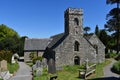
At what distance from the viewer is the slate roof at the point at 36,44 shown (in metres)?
59.7

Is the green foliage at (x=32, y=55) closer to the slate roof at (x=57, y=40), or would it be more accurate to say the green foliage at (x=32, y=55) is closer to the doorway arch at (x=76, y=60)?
the slate roof at (x=57, y=40)

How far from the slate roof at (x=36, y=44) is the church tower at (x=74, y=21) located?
18.7 m

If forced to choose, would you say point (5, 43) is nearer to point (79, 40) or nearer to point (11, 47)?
point (11, 47)

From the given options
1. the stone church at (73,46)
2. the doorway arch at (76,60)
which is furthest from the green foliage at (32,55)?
the doorway arch at (76,60)

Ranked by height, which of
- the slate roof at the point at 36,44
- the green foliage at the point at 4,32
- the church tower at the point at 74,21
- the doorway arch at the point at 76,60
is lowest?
the doorway arch at the point at 76,60

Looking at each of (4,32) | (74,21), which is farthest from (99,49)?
(4,32)

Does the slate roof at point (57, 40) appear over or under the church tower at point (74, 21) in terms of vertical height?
under

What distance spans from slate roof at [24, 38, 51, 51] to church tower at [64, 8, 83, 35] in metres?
18.7

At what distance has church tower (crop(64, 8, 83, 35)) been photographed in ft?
138

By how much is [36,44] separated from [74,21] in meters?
21.0

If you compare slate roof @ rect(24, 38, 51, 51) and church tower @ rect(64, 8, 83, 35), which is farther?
slate roof @ rect(24, 38, 51, 51)

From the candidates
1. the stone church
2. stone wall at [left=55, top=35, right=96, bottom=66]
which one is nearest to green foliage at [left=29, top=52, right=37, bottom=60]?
the stone church

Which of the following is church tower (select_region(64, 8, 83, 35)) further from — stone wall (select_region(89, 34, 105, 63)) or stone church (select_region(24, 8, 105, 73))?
stone wall (select_region(89, 34, 105, 63))

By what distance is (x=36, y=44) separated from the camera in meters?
61.0
